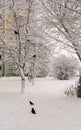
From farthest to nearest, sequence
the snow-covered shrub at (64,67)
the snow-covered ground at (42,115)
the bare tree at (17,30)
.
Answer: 1. the snow-covered shrub at (64,67)
2. the bare tree at (17,30)
3. the snow-covered ground at (42,115)

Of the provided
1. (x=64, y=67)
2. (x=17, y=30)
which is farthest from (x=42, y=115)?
(x=64, y=67)

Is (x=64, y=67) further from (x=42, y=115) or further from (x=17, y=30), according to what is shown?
(x=42, y=115)

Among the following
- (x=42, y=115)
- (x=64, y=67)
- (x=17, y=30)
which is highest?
(x=17, y=30)

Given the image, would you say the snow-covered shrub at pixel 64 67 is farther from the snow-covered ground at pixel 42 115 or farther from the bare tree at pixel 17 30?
the snow-covered ground at pixel 42 115

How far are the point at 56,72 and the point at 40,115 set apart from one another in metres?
25.2

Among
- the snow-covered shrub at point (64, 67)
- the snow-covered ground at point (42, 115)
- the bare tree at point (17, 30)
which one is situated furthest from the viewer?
the snow-covered shrub at point (64, 67)

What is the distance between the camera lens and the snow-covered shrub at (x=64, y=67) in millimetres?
34688

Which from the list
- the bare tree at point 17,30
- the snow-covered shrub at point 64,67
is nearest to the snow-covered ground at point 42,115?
the bare tree at point 17,30

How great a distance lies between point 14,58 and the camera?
17.5 metres

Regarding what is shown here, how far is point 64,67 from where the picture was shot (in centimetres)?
3469

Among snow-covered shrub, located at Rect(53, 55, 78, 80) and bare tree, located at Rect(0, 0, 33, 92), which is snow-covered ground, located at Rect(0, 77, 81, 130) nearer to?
bare tree, located at Rect(0, 0, 33, 92)

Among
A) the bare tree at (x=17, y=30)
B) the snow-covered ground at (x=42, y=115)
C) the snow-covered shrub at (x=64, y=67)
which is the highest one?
the bare tree at (x=17, y=30)

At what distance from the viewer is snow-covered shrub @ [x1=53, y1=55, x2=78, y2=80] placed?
34.7 meters

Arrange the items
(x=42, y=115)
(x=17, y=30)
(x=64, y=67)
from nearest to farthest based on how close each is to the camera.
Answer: (x=42, y=115), (x=17, y=30), (x=64, y=67)
